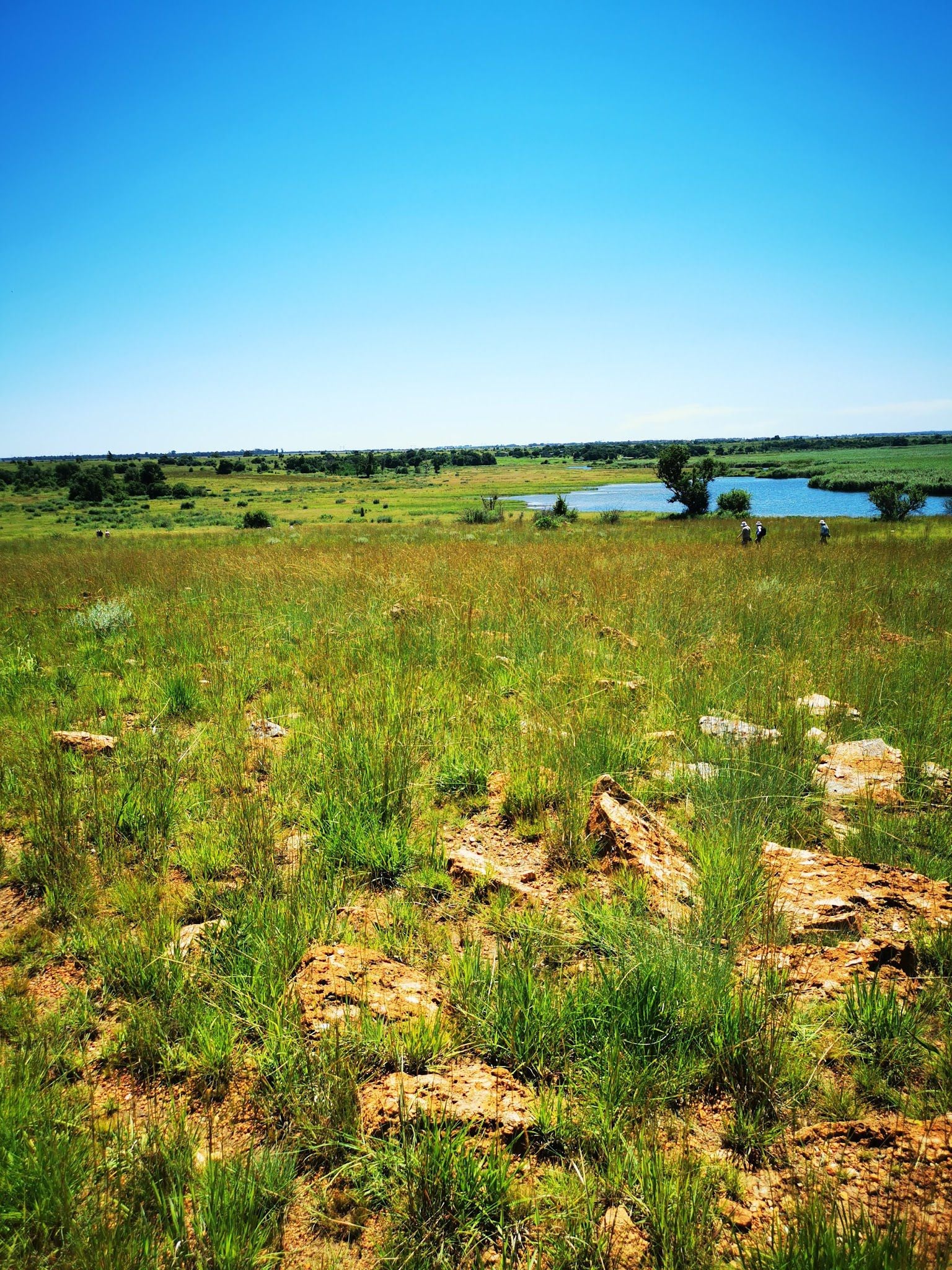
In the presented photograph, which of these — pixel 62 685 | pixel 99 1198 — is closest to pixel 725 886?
pixel 99 1198

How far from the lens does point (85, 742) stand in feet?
14.2

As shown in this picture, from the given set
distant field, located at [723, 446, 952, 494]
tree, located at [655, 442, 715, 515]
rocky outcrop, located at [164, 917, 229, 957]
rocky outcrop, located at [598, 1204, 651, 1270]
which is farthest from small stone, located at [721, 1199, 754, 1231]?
distant field, located at [723, 446, 952, 494]

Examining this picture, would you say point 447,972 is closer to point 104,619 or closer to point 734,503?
point 104,619

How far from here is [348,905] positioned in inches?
110

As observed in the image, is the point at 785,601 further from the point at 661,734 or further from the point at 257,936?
the point at 257,936

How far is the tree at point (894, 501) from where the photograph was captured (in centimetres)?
3922

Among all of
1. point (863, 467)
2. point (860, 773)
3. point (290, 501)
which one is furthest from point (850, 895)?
point (863, 467)

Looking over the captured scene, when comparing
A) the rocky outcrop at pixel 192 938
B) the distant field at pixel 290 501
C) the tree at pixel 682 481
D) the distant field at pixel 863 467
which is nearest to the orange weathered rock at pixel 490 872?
the rocky outcrop at pixel 192 938

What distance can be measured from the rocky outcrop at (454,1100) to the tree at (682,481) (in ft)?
196

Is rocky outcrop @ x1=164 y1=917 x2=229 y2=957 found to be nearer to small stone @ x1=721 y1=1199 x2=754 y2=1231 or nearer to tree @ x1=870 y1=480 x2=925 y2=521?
small stone @ x1=721 y1=1199 x2=754 y2=1231

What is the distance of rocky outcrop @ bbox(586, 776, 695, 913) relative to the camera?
2809mm

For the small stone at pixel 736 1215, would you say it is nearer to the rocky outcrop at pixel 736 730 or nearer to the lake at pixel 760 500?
the rocky outcrop at pixel 736 730

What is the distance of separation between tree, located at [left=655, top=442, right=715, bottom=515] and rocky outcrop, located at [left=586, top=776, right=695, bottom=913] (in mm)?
58140

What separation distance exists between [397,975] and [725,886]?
153cm
